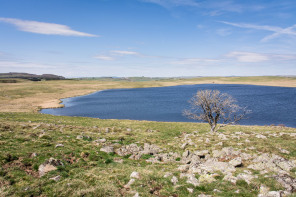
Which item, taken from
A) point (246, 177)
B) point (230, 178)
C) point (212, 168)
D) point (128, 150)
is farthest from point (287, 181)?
point (128, 150)

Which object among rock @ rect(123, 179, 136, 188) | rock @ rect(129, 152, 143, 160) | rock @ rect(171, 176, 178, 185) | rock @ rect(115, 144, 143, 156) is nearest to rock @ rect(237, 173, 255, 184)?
rock @ rect(171, 176, 178, 185)

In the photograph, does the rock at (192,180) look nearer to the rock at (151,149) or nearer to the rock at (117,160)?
the rock at (117,160)

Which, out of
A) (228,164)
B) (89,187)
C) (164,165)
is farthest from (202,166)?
(89,187)

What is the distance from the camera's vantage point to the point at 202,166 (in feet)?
53.9

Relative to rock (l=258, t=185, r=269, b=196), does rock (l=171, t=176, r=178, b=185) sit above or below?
below

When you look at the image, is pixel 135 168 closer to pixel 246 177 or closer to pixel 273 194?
pixel 246 177

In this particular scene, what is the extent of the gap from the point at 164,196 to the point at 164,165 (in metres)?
5.54

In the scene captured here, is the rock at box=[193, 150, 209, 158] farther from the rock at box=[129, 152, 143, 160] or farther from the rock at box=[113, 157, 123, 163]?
the rock at box=[113, 157, 123, 163]

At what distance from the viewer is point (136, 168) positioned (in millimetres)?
16203

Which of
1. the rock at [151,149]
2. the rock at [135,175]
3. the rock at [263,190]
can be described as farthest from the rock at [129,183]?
the rock at [263,190]

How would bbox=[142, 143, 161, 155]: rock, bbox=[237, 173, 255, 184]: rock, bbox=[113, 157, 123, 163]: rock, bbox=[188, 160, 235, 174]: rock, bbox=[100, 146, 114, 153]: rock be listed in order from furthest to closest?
bbox=[142, 143, 161, 155]: rock < bbox=[100, 146, 114, 153]: rock < bbox=[113, 157, 123, 163]: rock < bbox=[188, 160, 235, 174]: rock < bbox=[237, 173, 255, 184]: rock

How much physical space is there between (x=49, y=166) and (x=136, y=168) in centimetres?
695

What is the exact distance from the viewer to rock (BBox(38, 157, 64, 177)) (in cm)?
1424

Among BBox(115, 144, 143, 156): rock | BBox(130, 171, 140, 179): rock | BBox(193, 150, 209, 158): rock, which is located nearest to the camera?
BBox(130, 171, 140, 179): rock
